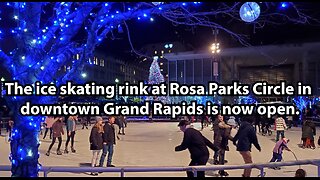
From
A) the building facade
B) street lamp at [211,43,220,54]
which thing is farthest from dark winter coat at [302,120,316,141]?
the building facade

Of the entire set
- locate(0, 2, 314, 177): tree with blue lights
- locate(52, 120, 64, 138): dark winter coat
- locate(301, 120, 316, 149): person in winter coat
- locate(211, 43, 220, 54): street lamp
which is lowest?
locate(301, 120, 316, 149): person in winter coat

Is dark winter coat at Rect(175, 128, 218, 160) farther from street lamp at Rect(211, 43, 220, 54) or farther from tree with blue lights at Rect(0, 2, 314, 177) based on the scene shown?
street lamp at Rect(211, 43, 220, 54)

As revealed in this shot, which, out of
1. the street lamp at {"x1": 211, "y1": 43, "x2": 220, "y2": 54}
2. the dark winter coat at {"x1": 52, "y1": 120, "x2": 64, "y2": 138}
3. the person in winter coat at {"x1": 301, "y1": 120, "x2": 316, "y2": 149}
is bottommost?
the person in winter coat at {"x1": 301, "y1": 120, "x2": 316, "y2": 149}

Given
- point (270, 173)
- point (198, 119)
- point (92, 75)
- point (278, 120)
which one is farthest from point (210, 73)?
point (270, 173)

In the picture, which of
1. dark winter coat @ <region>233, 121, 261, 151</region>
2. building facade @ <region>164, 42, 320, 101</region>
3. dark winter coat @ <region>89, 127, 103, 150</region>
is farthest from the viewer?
building facade @ <region>164, 42, 320, 101</region>

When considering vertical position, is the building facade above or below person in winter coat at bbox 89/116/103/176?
above

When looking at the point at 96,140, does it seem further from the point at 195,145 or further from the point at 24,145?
the point at 24,145

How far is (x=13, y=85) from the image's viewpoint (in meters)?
4.91

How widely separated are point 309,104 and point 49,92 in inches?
1628

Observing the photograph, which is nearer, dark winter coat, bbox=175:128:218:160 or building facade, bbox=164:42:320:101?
dark winter coat, bbox=175:128:218:160

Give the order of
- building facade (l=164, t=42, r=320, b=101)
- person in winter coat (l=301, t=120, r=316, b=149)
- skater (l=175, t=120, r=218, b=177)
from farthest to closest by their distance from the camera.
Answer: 1. building facade (l=164, t=42, r=320, b=101)
2. person in winter coat (l=301, t=120, r=316, b=149)
3. skater (l=175, t=120, r=218, b=177)

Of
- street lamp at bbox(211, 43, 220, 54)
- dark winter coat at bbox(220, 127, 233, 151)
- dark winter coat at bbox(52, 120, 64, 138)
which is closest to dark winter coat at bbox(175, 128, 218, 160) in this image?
dark winter coat at bbox(220, 127, 233, 151)

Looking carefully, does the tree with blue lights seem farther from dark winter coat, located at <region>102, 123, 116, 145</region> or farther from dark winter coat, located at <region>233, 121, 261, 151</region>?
dark winter coat, located at <region>102, 123, 116, 145</region>

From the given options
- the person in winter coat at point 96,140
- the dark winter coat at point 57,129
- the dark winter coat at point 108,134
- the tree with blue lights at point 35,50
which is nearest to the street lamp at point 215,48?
the dark winter coat at point 57,129
